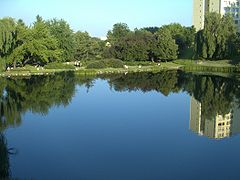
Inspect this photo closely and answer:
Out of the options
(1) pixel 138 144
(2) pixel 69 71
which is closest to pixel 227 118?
(1) pixel 138 144

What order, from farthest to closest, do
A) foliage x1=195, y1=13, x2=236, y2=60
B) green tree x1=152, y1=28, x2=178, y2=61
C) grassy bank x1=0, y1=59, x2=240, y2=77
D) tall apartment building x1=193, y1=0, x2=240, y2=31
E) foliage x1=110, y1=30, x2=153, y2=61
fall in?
tall apartment building x1=193, y1=0, x2=240, y2=31, foliage x1=110, y1=30, x2=153, y2=61, green tree x1=152, y1=28, x2=178, y2=61, foliage x1=195, y1=13, x2=236, y2=60, grassy bank x1=0, y1=59, x2=240, y2=77

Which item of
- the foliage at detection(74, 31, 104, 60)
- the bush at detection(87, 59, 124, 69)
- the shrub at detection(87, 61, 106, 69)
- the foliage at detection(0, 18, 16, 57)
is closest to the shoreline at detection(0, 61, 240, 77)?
the shrub at detection(87, 61, 106, 69)

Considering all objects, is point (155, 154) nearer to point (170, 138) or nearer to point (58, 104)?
point (170, 138)

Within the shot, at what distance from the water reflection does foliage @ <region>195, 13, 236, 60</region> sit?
42.0ft

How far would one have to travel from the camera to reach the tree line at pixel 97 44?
45.2 meters

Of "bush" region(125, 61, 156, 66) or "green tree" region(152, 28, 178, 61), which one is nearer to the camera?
"bush" region(125, 61, 156, 66)

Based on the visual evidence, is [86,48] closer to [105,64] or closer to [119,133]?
[105,64]

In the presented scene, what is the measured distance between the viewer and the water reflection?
59.7 ft

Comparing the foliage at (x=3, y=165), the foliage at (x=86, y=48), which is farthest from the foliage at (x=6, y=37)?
the foliage at (x=3, y=165)

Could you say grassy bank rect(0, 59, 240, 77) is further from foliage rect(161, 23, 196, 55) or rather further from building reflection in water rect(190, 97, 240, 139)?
building reflection in water rect(190, 97, 240, 139)

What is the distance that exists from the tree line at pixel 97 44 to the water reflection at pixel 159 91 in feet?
24.7

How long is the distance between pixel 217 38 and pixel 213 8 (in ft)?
103

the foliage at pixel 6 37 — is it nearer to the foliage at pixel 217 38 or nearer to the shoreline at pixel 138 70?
the shoreline at pixel 138 70

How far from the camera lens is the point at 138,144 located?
1451cm
